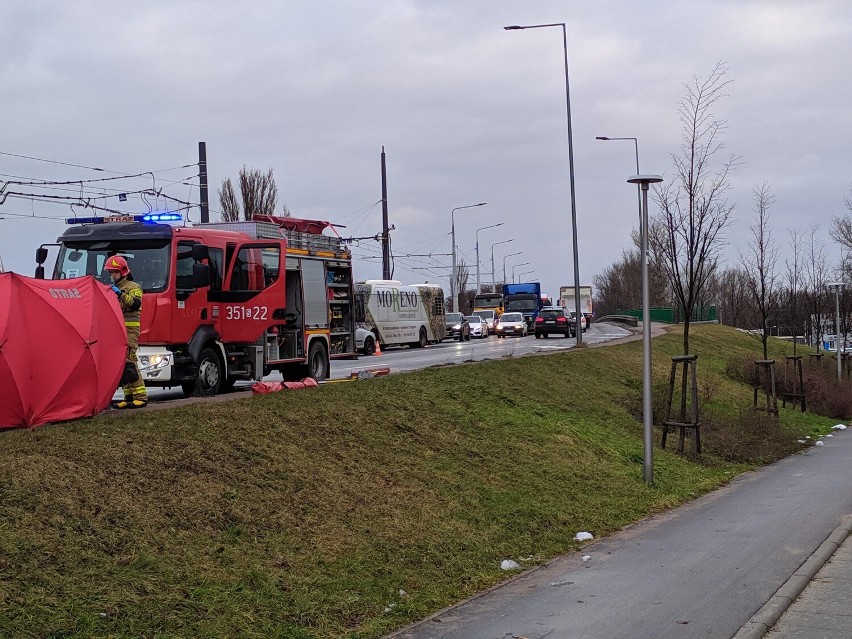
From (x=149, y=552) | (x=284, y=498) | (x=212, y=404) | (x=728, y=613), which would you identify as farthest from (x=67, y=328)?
(x=728, y=613)

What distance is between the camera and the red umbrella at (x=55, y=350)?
30.2 ft

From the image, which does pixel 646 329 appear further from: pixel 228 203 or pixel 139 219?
pixel 228 203

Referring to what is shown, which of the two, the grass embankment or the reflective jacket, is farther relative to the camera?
the reflective jacket

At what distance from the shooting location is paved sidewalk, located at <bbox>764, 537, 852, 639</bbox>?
670 cm

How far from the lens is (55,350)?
9.73 m

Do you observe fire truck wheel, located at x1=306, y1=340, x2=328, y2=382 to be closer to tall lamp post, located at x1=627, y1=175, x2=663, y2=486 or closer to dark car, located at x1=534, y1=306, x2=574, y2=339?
tall lamp post, located at x1=627, y1=175, x2=663, y2=486

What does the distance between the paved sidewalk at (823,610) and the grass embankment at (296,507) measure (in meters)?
2.36

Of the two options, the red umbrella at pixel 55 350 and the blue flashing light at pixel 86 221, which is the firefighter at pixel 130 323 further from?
the blue flashing light at pixel 86 221

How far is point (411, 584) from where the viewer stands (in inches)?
308

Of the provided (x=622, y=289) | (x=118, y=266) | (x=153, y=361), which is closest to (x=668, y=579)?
(x=118, y=266)

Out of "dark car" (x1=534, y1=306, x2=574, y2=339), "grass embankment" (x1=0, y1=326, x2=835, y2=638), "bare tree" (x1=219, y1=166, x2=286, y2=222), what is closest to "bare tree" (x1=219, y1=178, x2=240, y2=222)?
"bare tree" (x1=219, y1=166, x2=286, y2=222)

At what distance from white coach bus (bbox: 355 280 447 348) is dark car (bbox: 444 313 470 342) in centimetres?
402

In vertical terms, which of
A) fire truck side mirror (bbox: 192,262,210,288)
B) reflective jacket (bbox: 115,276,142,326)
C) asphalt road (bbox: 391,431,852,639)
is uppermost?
fire truck side mirror (bbox: 192,262,210,288)

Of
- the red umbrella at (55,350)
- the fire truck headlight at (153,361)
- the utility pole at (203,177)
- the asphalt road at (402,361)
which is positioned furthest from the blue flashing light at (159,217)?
the utility pole at (203,177)
